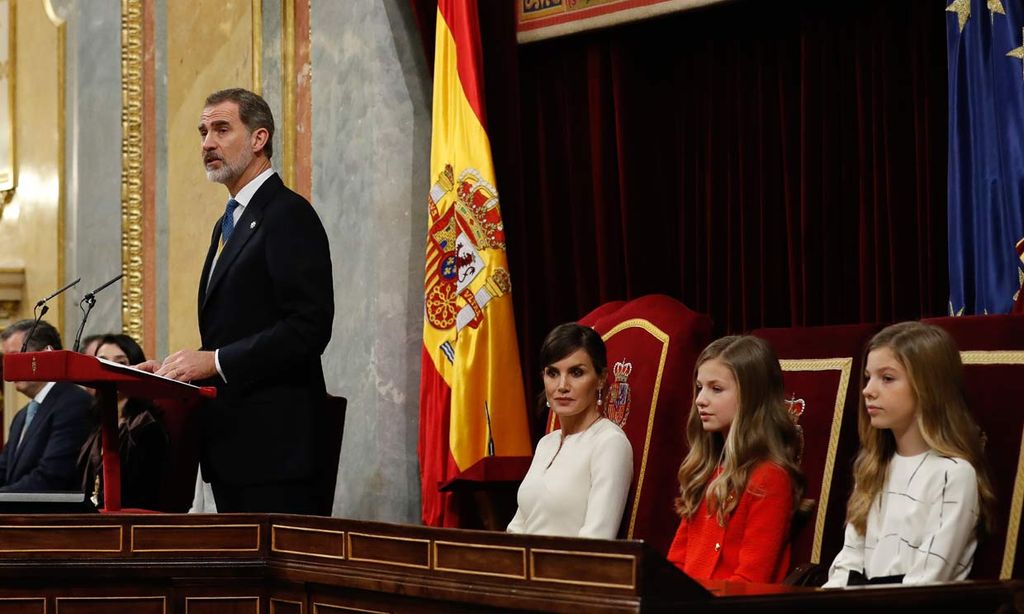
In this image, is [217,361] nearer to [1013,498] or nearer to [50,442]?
[1013,498]

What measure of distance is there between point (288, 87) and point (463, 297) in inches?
57.3

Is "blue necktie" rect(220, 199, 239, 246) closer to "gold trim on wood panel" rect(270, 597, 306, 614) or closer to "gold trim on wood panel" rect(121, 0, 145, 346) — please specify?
"gold trim on wood panel" rect(270, 597, 306, 614)

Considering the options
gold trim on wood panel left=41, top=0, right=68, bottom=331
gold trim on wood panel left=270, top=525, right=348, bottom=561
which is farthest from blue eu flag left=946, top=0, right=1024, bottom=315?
gold trim on wood panel left=41, top=0, right=68, bottom=331

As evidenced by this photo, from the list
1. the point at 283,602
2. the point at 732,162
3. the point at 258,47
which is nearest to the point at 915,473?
the point at 283,602

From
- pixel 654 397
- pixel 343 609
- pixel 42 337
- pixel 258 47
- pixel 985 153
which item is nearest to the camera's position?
pixel 343 609

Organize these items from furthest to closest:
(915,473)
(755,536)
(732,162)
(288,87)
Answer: (288,87)
(732,162)
(755,536)
(915,473)

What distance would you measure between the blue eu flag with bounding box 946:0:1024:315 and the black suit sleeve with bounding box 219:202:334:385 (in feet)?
5.67

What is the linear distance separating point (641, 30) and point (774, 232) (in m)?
0.88

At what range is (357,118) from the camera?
5.66 meters

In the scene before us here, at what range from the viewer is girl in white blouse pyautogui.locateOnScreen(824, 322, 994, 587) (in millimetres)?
2809

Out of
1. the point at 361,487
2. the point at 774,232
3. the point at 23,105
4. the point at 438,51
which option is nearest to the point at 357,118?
the point at 438,51

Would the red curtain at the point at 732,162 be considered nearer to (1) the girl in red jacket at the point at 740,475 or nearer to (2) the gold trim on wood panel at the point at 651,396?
(2) the gold trim on wood panel at the point at 651,396

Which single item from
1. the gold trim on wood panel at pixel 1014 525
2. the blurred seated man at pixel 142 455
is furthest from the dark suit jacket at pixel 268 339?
the gold trim on wood panel at pixel 1014 525

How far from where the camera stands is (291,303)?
3424 millimetres
